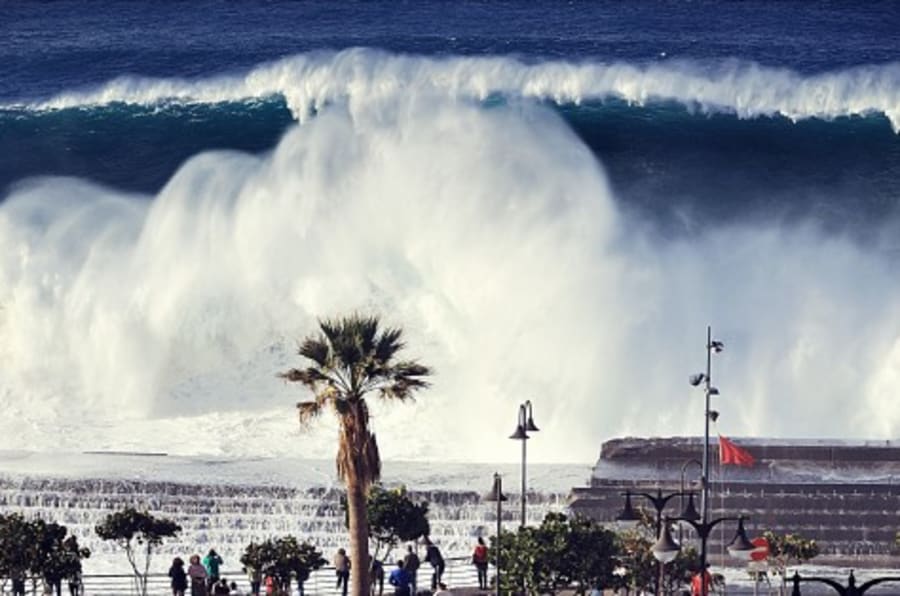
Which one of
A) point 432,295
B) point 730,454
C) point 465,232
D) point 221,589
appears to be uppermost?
point 465,232

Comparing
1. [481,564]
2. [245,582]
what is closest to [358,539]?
[481,564]

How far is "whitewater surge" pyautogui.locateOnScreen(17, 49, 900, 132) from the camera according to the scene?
84.6 metres

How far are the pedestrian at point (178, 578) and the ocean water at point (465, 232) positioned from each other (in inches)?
442

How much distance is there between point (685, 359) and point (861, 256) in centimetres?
679

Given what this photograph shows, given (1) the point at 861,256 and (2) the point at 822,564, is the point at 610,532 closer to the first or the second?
(2) the point at 822,564

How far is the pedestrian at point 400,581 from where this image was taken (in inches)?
2180

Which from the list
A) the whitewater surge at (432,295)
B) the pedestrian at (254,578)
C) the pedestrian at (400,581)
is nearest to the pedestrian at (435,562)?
the pedestrian at (400,581)

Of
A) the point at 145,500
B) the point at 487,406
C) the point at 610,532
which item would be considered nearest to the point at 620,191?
the point at 487,406

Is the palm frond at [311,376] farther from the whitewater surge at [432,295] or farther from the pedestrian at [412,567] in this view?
the whitewater surge at [432,295]

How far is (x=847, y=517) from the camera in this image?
58750 millimetres

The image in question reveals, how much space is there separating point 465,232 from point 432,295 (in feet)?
7.35

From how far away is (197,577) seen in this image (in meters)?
56.0

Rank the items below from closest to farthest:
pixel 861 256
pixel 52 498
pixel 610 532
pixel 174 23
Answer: pixel 610 532, pixel 52 498, pixel 861 256, pixel 174 23

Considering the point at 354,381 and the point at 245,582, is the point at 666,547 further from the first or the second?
the point at 245,582
